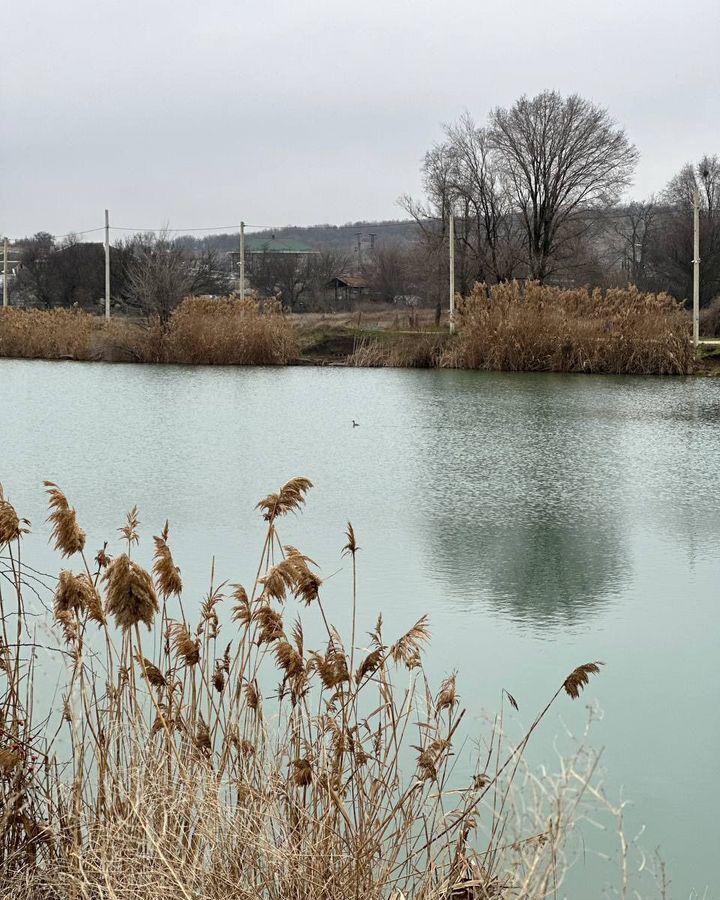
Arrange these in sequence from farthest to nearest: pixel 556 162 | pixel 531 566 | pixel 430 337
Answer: pixel 556 162 → pixel 430 337 → pixel 531 566

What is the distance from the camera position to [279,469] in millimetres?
10469

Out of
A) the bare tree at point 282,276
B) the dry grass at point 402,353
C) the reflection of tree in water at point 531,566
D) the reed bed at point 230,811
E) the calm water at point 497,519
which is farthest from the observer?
the bare tree at point 282,276

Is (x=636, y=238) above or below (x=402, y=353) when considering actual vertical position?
above

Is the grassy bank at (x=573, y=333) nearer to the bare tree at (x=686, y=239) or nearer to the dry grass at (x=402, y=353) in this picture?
the dry grass at (x=402, y=353)

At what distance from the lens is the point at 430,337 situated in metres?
25.1

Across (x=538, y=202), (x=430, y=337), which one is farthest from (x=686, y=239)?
(x=430, y=337)

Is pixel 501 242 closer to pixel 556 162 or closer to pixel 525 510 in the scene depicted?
pixel 556 162

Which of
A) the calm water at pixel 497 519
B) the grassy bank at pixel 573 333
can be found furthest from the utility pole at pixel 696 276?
the calm water at pixel 497 519

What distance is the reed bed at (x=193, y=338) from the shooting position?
2531 cm

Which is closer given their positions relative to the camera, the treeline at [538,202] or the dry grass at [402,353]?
the dry grass at [402,353]

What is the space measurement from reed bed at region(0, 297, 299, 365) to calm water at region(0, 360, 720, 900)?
25.0 ft

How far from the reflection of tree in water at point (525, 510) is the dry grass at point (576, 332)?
700 cm

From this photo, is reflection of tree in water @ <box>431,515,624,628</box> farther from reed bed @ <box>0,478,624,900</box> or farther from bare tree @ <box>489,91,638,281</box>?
bare tree @ <box>489,91,638,281</box>

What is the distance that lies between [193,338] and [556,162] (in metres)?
20.8
